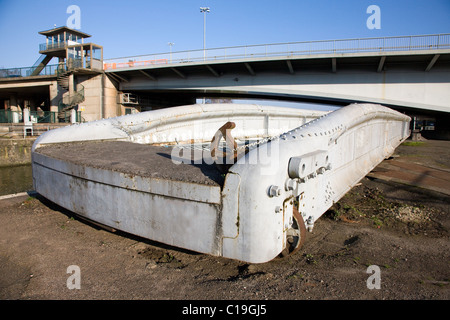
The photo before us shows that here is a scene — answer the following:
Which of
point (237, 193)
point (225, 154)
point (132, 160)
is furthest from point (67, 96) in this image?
point (237, 193)

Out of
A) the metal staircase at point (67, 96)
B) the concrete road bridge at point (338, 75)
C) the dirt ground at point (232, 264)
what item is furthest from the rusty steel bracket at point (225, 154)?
the metal staircase at point (67, 96)

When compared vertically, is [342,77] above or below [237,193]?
above

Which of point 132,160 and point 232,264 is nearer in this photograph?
point 232,264

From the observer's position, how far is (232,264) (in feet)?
10.6

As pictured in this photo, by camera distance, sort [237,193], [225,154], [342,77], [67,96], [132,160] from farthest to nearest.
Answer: [67,96] → [342,77] → [132,160] → [225,154] → [237,193]

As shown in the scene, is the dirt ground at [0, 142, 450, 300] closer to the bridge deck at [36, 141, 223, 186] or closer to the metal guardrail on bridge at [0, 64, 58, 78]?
the bridge deck at [36, 141, 223, 186]

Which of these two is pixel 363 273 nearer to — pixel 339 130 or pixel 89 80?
pixel 339 130

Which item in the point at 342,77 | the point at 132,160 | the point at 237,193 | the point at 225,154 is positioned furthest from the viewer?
the point at 342,77

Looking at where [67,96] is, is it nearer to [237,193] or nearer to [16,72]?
[16,72]

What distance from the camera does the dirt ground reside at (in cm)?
261

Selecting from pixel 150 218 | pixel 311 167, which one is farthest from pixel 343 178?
pixel 150 218

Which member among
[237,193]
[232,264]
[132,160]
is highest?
[132,160]

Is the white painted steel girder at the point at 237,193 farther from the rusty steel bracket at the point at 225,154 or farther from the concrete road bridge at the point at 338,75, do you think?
the concrete road bridge at the point at 338,75
